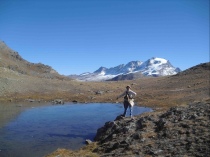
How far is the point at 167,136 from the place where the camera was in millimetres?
19172

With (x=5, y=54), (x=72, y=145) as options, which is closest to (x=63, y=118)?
(x=72, y=145)

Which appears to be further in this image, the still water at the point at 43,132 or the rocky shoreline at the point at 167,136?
the still water at the point at 43,132

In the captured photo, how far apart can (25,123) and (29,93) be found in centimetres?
4433

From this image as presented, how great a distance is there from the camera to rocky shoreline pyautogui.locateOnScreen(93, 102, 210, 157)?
17.0 meters

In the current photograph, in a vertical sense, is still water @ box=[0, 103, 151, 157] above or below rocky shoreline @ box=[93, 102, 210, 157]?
below

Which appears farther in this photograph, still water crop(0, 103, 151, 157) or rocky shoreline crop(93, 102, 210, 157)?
still water crop(0, 103, 151, 157)

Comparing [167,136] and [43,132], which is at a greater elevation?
[167,136]

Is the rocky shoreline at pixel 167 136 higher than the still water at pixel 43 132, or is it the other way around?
the rocky shoreline at pixel 167 136

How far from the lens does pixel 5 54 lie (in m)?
149

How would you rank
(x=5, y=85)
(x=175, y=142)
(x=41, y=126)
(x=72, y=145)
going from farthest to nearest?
1. (x=5, y=85)
2. (x=41, y=126)
3. (x=72, y=145)
4. (x=175, y=142)

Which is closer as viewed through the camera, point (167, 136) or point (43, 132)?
point (167, 136)

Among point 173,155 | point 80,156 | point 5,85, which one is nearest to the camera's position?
point 173,155

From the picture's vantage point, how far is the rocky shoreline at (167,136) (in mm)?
16984

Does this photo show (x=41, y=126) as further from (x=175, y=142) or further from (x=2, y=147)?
(x=175, y=142)
